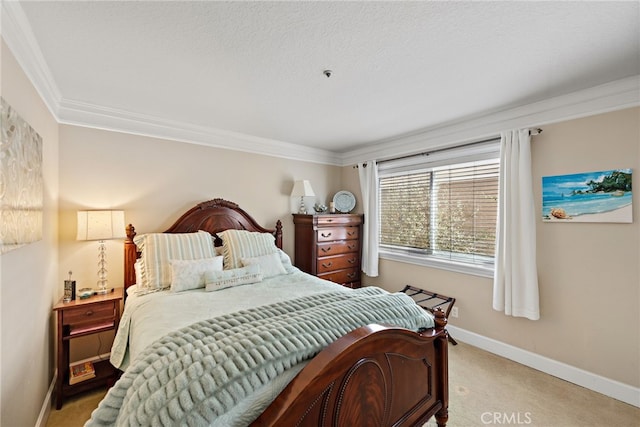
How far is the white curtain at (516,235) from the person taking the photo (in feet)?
7.94

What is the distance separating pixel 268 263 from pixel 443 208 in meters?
2.12

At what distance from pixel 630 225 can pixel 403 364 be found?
2.08 metres

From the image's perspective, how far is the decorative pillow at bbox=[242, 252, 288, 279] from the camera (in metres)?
2.66

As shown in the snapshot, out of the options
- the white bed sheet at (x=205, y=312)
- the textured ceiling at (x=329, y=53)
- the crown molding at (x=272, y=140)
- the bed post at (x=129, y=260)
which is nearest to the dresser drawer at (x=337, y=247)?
the white bed sheet at (x=205, y=312)

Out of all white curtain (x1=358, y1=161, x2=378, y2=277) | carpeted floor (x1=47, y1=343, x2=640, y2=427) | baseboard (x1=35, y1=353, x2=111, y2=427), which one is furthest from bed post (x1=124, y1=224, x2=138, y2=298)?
white curtain (x1=358, y1=161, x2=378, y2=277)

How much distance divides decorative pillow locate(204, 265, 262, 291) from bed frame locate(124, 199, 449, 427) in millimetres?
1380

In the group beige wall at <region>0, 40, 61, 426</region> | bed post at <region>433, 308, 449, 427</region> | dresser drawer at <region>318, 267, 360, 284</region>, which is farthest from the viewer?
dresser drawer at <region>318, 267, 360, 284</region>

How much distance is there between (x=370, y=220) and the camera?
3.83 metres

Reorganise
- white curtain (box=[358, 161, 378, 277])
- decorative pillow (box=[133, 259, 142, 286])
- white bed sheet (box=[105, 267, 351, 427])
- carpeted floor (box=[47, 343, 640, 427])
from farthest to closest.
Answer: white curtain (box=[358, 161, 378, 277]) < decorative pillow (box=[133, 259, 142, 286]) < carpeted floor (box=[47, 343, 640, 427]) < white bed sheet (box=[105, 267, 351, 427])

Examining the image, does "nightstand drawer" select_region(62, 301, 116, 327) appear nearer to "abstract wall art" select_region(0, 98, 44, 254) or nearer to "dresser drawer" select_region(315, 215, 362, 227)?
"abstract wall art" select_region(0, 98, 44, 254)

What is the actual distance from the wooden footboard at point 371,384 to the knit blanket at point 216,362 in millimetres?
116

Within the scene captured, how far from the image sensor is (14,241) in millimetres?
1286

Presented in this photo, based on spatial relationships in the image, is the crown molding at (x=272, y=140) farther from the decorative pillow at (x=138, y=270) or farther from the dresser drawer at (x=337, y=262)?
the dresser drawer at (x=337, y=262)

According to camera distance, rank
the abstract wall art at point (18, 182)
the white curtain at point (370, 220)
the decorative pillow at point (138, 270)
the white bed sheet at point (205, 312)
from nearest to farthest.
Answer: the white bed sheet at point (205, 312)
the abstract wall art at point (18, 182)
the decorative pillow at point (138, 270)
the white curtain at point (370, 220)
